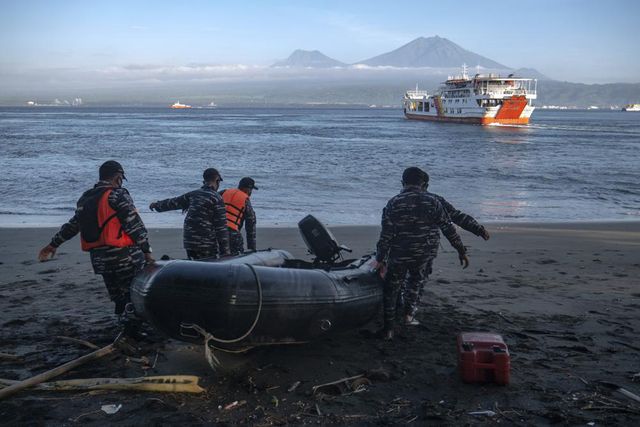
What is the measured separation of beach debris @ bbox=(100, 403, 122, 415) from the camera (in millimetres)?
3756

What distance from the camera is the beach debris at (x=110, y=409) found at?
376 cm

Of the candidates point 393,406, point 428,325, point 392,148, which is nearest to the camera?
point 393,406

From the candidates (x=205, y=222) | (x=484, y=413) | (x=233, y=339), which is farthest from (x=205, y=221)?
(x=484, y=413)

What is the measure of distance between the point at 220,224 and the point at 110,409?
2280 millimetres

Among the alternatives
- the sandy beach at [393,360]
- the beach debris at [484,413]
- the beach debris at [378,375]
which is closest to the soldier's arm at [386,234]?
the sandy beach at [393,360]

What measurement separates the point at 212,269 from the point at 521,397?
2.34 metres

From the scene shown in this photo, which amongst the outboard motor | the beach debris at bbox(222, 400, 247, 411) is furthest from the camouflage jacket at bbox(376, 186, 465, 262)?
the beach debris at bbox(222, 400, 247, 411)

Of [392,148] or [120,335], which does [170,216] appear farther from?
[392,148]

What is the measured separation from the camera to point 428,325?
18.1 feet

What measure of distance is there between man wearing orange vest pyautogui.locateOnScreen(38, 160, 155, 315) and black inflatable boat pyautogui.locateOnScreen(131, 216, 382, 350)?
279 millimetres

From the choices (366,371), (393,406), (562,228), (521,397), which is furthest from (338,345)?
(562,228)

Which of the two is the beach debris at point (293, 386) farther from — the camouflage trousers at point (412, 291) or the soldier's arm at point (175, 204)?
the soldier's arm at point (175, 204)

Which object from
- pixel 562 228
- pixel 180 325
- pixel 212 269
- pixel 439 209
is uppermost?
pixel 439 209

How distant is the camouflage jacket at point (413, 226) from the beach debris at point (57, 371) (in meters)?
2.35
